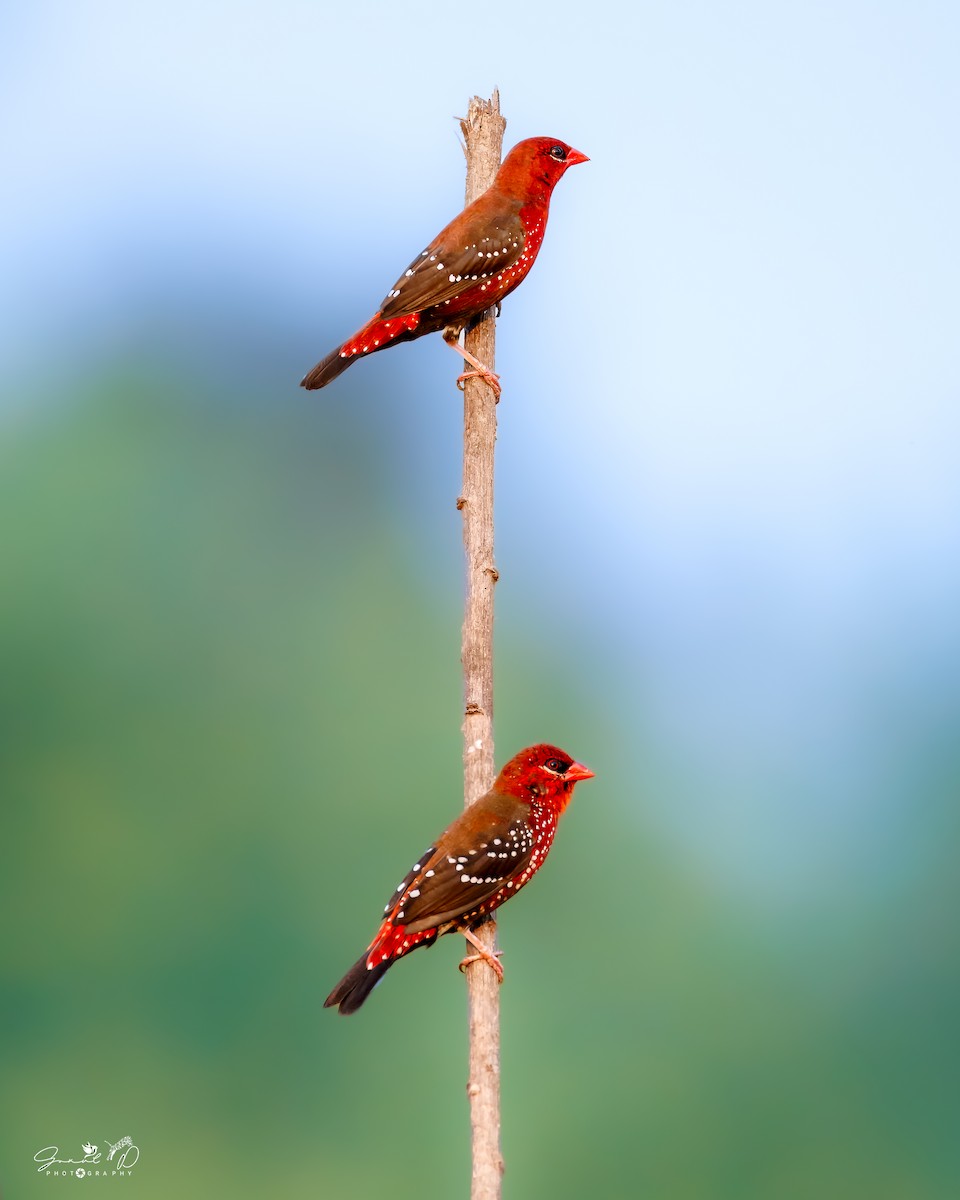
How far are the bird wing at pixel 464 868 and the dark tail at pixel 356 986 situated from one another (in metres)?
0.15

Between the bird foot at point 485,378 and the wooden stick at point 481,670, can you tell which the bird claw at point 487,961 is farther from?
the bird foot at point 485,378

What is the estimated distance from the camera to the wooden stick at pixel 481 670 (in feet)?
11.3

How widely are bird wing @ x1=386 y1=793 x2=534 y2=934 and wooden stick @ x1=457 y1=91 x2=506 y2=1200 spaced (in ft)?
0.29

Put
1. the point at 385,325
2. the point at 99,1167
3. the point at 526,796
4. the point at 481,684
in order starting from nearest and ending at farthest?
1. the point at 481,684
2. the point at 526,796
3. the point at 385,325
4. the point at 99,1167

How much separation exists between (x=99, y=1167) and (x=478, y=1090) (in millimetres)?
2906

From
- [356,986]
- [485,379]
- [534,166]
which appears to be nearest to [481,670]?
[356,986]

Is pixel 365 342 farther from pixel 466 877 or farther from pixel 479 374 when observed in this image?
pixel 466 877

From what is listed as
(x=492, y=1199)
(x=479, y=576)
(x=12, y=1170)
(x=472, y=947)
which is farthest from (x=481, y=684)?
(x=12, y=1170)

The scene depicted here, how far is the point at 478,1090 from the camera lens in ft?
11.4

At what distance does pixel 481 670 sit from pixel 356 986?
0.96 m

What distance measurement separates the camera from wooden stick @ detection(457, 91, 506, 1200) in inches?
A: 135

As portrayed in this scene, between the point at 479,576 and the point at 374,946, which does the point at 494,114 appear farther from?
the point at 374,946

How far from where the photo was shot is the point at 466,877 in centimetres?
416

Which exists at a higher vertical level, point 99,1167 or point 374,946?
point 374,946
